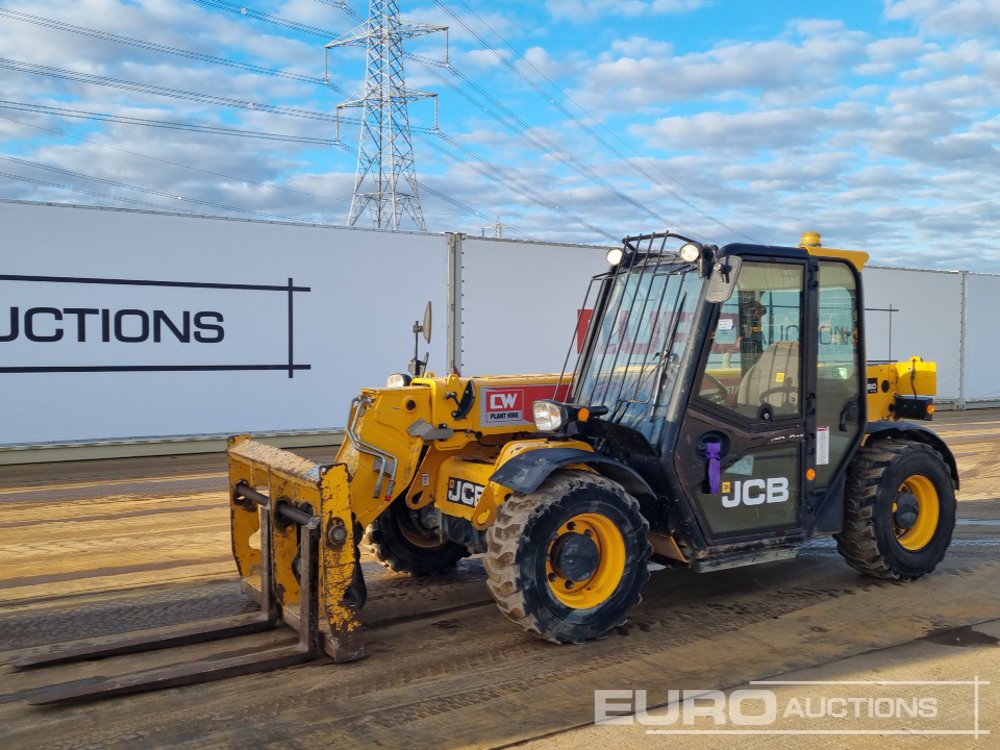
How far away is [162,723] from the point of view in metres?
3.71

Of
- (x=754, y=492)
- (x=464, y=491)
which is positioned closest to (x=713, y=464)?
(x=754, y=492)

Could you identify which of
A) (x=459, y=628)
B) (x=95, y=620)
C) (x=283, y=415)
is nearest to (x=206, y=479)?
(x=283, y=415)

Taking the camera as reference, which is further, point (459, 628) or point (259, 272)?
point (259, 272)

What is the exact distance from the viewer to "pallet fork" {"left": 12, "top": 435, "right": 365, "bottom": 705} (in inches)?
163

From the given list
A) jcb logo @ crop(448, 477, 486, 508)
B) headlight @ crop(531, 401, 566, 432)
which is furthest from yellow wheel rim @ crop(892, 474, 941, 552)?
jcb logo @ crop(448, 477, 486, 508)

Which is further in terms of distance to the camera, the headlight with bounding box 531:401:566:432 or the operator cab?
the operator cab

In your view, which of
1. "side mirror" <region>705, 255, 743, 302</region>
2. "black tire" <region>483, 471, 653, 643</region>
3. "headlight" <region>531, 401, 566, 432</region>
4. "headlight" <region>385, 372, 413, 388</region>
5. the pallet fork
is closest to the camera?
the pallet fork

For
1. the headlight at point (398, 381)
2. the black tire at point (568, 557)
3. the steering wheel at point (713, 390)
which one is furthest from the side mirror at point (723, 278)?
the headlight at point (398, 381)

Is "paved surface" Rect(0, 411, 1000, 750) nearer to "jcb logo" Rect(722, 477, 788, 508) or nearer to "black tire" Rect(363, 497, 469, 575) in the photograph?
"black tire" Rect(363, 497, 469, 575)

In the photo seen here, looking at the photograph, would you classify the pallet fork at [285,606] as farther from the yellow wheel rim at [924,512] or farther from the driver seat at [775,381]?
the yellow wheel rim at [924,512]

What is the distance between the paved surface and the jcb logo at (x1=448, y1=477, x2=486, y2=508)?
0.66m

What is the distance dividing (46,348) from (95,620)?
278 inches

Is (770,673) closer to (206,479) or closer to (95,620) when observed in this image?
(95,620)
